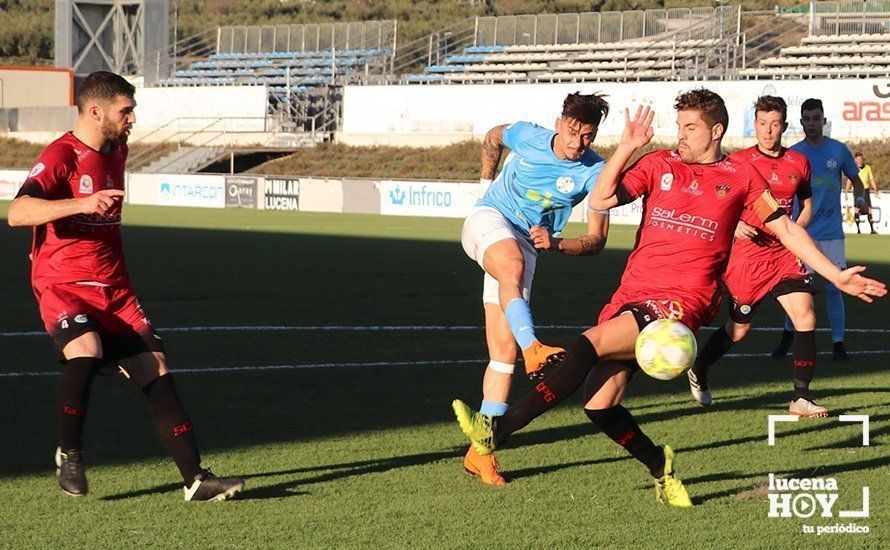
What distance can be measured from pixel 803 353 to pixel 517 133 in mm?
2652

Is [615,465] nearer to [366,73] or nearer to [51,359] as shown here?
[51,359]

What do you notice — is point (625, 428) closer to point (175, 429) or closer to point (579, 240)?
point (579, 240)

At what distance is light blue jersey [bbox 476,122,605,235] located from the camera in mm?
6863

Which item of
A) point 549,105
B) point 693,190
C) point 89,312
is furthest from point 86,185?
point 549,105

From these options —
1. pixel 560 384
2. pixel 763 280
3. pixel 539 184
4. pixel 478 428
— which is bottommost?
pixel 478 428

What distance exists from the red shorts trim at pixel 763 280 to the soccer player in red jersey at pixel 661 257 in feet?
8.54

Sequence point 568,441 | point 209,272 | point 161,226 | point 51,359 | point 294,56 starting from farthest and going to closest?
point 294,56 < point 161,226 < point 209,272 < point 51,359 < point 568,441

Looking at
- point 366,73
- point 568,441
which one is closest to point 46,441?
point 568,441

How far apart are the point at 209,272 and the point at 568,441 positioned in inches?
463

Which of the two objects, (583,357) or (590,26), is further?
(590,26)

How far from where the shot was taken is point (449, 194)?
38000mm

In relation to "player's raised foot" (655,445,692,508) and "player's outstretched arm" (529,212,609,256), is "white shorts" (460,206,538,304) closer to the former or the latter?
"player's outstretched arm" (529,212,609,256)

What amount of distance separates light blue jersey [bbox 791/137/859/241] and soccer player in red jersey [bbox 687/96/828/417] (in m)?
1.42

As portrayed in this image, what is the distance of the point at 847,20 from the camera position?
48.3m
